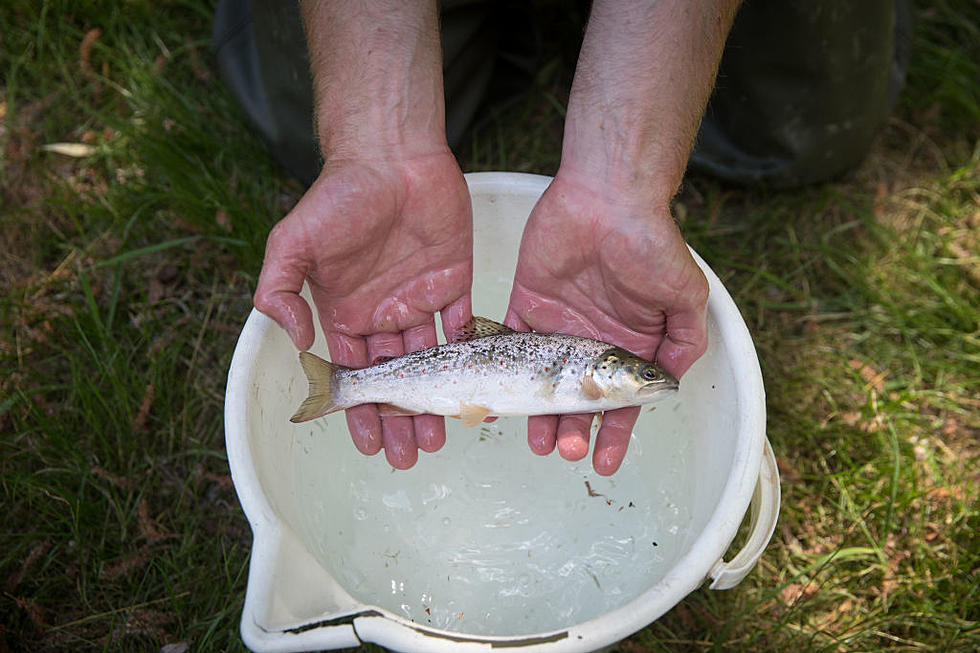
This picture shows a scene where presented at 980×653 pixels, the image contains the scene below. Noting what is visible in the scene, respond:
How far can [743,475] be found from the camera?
233cm

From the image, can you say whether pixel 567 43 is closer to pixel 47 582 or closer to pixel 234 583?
pixel 234 583

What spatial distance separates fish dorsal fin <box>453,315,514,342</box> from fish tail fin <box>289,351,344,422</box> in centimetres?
49

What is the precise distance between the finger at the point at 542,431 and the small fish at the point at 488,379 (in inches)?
3.4

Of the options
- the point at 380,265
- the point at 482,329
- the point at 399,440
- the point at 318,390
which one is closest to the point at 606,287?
the point at 482,329

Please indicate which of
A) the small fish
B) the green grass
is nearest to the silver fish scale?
the small fish

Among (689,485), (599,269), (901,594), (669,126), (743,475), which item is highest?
(669,126)

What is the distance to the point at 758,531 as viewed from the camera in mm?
2506

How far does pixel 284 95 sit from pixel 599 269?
195 cm

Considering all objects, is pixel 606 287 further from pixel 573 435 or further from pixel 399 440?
pixel 399 440

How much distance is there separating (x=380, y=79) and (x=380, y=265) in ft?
2.21

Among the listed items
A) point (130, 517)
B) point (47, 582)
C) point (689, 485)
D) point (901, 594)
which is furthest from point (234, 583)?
point (901, 594)

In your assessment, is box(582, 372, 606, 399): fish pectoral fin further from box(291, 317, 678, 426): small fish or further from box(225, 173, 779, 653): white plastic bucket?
box(225, 173, 779, 653): white plastic bucket

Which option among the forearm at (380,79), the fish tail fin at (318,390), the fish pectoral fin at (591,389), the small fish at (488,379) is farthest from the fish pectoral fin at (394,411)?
the forearm at (380,79)

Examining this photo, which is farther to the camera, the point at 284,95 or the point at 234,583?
the point at 284,95
